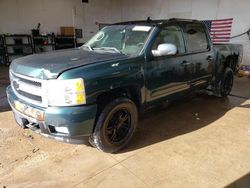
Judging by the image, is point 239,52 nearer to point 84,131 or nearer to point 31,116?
point 84,131

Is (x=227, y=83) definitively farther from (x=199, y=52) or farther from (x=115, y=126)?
(x=115, y=126)

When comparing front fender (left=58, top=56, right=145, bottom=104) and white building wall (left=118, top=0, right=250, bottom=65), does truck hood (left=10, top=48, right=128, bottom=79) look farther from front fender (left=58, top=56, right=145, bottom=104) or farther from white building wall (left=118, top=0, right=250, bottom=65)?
white building wall (left=118, top=0, right=250, bottom=65)

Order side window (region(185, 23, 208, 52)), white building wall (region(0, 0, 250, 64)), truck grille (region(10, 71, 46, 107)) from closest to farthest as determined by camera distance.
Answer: truck grille (region(10, 71, 46, 107))
side window (region(185, 23, 208, 52))
white building wall (region(0, 0, 250, 64))

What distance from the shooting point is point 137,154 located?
268 cm

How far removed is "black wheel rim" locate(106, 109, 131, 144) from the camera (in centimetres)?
263

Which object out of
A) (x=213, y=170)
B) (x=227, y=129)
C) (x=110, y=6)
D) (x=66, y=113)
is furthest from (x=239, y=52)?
(x=110, y=6)

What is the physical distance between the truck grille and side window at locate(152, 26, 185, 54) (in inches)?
62.3

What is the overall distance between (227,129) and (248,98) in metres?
2.13

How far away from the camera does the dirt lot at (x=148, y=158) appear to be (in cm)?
223

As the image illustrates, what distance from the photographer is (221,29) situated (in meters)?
8.86

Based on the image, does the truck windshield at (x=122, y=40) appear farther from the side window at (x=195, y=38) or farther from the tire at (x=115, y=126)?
the side window at (x=195, y=38)

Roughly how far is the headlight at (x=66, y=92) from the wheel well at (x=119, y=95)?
26cm

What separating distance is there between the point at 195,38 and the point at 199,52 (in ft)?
0.85

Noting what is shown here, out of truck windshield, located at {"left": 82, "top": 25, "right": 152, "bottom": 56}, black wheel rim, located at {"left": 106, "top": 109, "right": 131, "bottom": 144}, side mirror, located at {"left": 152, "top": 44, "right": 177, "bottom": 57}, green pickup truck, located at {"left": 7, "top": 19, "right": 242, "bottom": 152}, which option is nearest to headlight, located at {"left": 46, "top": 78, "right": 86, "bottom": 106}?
green pickup truck, located at {"left": 7, "top": 19, "right": 242, "bottom": 152}
